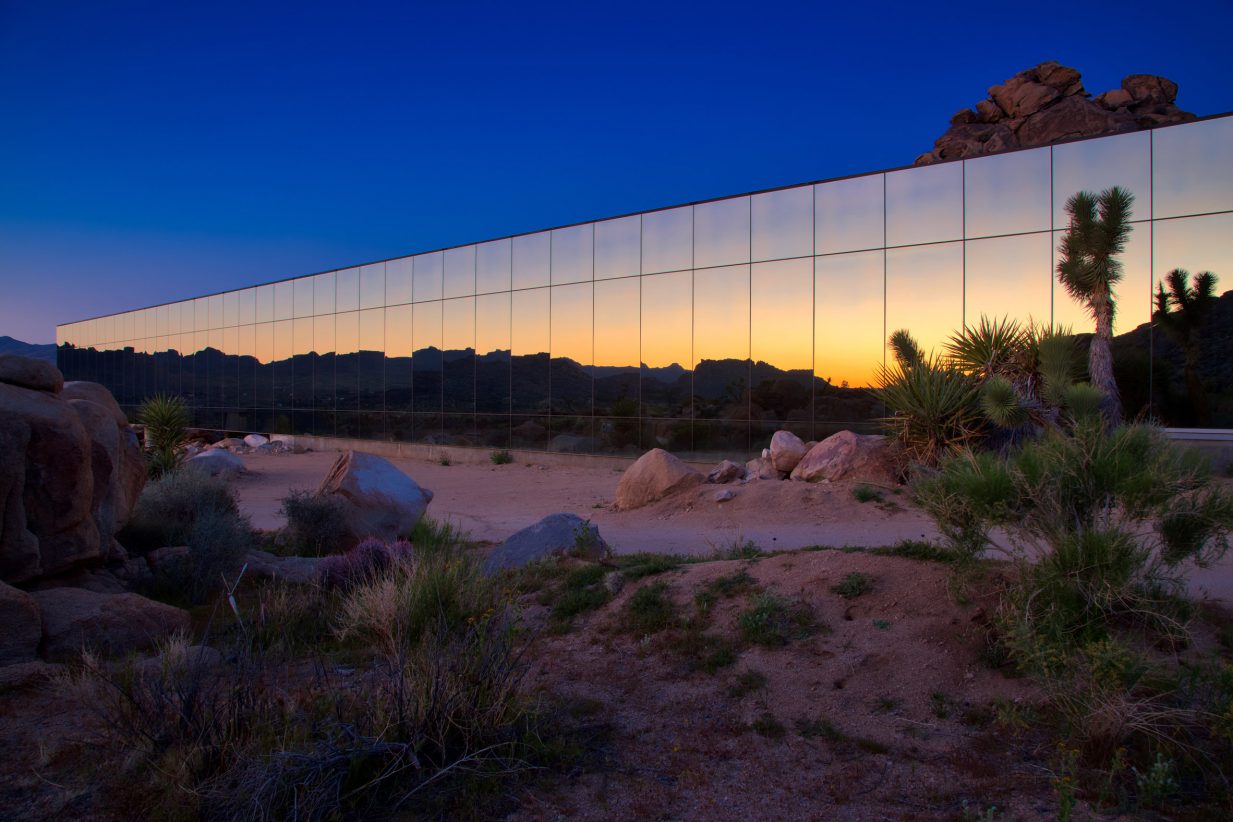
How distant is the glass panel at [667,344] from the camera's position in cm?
2153

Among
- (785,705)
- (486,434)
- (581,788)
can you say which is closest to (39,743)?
(581,788)

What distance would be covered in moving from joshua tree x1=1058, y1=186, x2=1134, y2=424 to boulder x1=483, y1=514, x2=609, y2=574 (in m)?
10.2

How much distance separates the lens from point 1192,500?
14.5ft

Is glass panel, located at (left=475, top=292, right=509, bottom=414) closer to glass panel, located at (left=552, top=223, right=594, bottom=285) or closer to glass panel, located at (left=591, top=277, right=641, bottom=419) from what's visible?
glass panel, located at (left=552, top=223, right=594, bottom=285)

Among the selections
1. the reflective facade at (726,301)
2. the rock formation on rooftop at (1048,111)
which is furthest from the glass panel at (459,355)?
the rock formation on rooftop at (1048,111)

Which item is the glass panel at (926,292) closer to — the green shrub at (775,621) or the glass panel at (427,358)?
the green shrub at (775,621)

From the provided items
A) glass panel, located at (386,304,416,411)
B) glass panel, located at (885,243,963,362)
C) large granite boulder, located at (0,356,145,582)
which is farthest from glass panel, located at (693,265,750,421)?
large granite boulder, located at (0,356,145,582)

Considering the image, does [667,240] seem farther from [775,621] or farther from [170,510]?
[775,621]

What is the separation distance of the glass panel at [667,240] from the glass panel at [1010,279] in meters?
7.34

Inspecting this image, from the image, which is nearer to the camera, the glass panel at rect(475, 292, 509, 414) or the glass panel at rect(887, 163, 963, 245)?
the glass panel at rect(887, 163, 963, 245)

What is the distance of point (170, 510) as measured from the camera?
9.94 metres

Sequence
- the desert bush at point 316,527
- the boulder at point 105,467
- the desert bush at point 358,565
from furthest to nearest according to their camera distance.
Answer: the desert bush at point 316,527 < the desert bush at point 358,565 < the boulder at point 105,467

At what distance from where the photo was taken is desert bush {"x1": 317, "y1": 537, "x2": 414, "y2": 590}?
7.52m

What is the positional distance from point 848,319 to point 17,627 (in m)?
17.0
